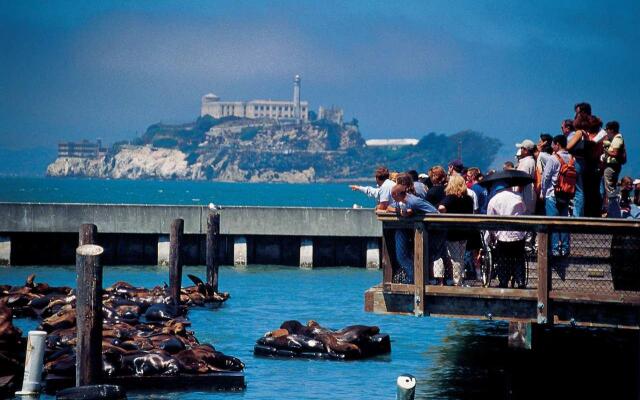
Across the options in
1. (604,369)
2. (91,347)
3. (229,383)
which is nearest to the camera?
(91,347)

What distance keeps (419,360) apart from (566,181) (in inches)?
324

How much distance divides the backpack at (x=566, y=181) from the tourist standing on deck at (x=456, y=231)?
1.44m

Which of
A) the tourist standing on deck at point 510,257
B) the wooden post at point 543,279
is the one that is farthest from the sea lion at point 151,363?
the wooden post at point 543,279

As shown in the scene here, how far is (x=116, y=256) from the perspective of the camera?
1533 inches

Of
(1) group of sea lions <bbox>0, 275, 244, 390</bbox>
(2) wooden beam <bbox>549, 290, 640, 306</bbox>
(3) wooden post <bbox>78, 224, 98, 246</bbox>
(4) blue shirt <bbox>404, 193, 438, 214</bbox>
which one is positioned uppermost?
(4) blue shirt <bbox>404, 193, 438, 214</bbox>

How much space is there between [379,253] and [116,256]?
8788 millimetres

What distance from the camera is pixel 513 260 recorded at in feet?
47.4

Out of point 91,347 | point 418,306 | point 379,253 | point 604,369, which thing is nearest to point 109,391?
point 91,347

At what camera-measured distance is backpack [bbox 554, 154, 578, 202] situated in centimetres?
1602

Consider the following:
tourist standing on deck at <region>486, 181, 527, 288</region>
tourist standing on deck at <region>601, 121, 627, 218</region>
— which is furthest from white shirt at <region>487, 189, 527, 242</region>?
tourist standing on deck at <region>601, 121, 627, 218</region>

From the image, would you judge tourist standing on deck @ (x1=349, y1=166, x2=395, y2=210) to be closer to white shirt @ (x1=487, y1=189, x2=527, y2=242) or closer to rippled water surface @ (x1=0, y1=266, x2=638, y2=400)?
white shirt @ (x1=487, y1=189, x2=527, y2=242)

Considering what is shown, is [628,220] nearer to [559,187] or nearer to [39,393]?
[559,187]

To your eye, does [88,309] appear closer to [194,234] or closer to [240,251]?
[194,234]

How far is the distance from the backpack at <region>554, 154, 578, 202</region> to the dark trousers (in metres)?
2.00
